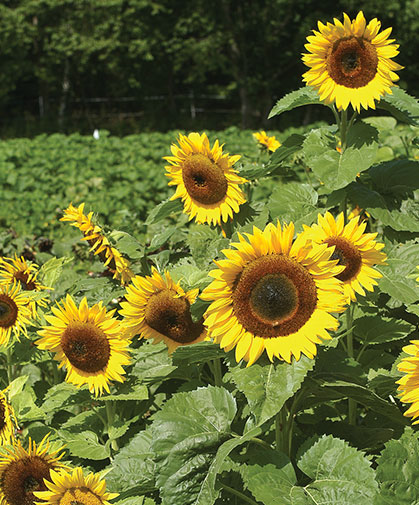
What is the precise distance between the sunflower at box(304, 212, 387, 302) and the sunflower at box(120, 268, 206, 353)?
1.38 ft

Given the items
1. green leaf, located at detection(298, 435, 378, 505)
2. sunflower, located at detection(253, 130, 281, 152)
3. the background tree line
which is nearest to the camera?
green leaf, located at detection(298, 435, 378, 505)

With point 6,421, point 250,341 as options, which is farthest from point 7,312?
point 250,341

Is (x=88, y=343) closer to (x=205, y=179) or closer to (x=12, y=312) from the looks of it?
(x=12, y=312)

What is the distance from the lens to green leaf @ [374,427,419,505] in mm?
1568

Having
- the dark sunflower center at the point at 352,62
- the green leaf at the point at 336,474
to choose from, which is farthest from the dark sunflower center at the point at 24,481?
the dark sunflower center at the point at 352,62

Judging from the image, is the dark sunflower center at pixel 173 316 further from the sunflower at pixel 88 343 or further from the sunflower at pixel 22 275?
the sunflower at pixel 22 275

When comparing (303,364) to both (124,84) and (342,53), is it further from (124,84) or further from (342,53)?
(124,84)

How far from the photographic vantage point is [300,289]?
5.57ft

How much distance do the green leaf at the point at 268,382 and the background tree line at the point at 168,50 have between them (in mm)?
22937

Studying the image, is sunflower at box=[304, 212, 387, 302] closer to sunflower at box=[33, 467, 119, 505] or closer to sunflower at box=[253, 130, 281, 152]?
sunflower at box=[33, 467, 119, 505]

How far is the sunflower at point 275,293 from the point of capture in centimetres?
169

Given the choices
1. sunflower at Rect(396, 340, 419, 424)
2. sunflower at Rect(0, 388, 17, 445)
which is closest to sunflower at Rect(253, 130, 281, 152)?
sunflower at Rect(0, 388, 17, 445)

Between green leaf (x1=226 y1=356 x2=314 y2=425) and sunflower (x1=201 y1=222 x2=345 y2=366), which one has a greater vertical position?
sunflower (x1=201 y1=222 x2=345 y2=366)

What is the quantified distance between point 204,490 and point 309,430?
543mm
